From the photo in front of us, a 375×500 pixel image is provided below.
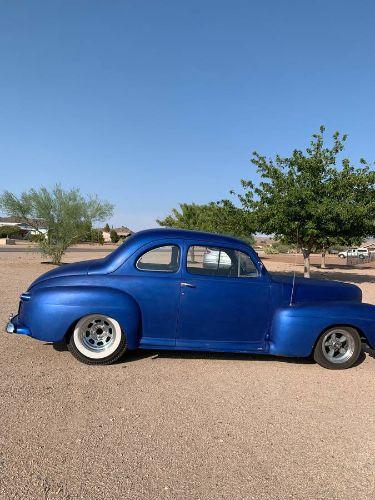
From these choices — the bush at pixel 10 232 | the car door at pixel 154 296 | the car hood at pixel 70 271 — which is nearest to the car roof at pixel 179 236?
the car door at pixel 154 296

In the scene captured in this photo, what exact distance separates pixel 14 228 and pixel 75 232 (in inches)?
2026

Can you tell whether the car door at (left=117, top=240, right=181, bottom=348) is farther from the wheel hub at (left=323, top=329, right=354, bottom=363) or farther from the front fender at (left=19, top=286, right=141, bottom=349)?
the wheel hub at (left=323, top=329, right=354, bottom=363)

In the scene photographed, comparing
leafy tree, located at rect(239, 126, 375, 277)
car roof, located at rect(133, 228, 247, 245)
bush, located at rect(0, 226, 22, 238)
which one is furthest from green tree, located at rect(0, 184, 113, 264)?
bush, located at rect(0, 226, 22, 238)

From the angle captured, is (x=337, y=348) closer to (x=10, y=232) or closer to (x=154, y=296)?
(x=154, y=296)

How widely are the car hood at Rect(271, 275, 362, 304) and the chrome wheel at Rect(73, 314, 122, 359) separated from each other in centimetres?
206

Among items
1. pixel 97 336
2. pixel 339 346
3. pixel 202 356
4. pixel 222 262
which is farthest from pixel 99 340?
pixel 339 346

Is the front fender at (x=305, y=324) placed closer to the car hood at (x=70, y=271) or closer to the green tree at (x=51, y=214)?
the car hood at (x=70, y=271)

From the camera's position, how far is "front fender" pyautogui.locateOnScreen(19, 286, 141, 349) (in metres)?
4.53

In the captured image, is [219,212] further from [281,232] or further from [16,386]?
[16,386]

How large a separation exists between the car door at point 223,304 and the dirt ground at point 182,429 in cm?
36

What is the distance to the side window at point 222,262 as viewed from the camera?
4879mm

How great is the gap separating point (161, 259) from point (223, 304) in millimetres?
924

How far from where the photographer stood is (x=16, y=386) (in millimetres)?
3998

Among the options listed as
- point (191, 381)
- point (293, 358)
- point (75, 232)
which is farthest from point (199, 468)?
point (75, 232)
